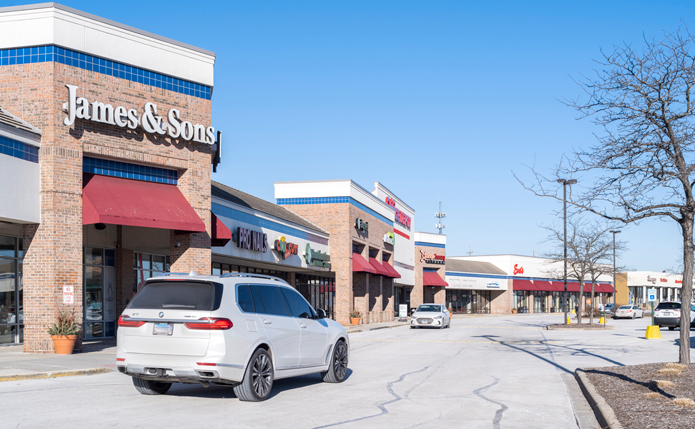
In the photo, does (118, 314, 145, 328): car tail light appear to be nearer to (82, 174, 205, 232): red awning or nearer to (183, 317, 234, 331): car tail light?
(183, 317, 234, 331): car tail light

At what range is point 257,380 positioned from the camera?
9.87m

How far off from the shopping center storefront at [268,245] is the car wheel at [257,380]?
12.6m

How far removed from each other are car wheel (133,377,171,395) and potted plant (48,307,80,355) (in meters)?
8.26

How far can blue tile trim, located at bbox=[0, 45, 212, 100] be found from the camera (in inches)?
727

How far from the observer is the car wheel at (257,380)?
9.62 meters

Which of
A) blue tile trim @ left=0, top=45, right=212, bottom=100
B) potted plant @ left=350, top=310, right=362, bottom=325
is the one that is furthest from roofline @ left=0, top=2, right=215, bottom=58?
potted plant @ left=350, top=310, right=362, bottom=325

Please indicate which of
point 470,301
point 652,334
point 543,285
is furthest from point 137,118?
point 543,285

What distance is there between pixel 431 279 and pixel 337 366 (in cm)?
5774

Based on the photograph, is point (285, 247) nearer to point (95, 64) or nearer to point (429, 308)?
point (429, 308)

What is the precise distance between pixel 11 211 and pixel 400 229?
44.6 m

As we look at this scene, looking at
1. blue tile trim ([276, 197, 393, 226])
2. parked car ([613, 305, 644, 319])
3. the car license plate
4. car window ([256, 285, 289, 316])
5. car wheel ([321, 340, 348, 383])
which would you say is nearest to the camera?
the car license plate

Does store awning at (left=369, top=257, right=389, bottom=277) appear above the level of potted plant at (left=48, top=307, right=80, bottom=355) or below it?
above

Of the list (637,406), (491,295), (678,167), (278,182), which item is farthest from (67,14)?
(491,295)

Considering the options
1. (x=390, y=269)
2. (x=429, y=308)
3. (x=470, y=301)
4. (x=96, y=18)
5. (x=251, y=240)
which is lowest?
(x=470, y=301)
